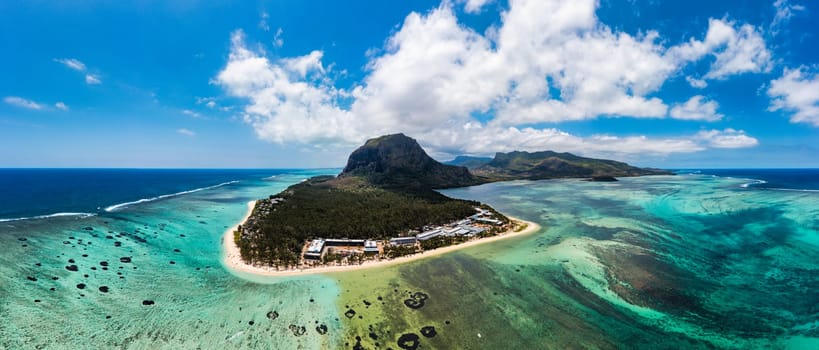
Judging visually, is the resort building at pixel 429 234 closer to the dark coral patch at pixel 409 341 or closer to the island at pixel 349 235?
the island at pixel 349 235

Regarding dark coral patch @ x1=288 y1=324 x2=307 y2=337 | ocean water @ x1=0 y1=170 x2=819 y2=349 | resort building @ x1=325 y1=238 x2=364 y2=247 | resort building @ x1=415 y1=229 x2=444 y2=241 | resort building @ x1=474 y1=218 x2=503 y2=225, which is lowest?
dark coral patch @ x1=288 y1=324 x2=307 y2=337

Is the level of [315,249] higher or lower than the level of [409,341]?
higher

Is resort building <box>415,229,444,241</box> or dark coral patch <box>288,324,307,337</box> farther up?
resort building <box>415,229,444,241</box>

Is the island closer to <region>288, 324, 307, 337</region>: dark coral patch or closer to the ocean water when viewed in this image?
the ocean water

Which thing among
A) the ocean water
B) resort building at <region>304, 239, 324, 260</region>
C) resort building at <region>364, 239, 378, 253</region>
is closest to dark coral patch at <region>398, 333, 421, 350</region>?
the ocean water

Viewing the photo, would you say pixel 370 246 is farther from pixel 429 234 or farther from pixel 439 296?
pixel 439 296

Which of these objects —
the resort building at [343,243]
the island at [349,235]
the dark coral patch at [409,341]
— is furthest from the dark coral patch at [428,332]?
the resort building at [343,243]

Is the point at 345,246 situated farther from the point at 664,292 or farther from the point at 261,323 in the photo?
the point at 664,292

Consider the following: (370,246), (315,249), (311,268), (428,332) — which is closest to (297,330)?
(428,332)
